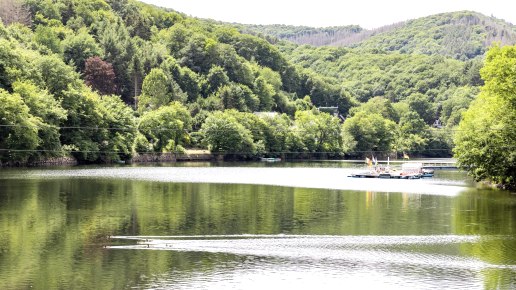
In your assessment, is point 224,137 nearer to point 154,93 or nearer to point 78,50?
point 154,93

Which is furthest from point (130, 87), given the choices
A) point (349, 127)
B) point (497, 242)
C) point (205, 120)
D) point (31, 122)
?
point (497, 242)

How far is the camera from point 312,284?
30234 mm

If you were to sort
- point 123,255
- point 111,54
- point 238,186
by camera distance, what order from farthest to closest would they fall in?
point 111,54, point 238,186, point 123,255

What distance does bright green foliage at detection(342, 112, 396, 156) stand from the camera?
17012 centimetres

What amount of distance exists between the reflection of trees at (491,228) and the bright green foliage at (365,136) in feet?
328

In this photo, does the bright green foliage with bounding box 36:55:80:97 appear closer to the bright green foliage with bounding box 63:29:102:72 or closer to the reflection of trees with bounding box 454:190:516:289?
the bright green foliage with bounding box 63:29:102:72

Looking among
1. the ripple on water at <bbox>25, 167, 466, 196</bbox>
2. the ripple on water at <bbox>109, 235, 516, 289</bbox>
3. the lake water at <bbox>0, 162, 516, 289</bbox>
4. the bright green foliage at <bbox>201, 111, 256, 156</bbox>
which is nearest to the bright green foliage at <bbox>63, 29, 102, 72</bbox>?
the bright green foliage at <bbox>201, 111, 256, 156</bbox>

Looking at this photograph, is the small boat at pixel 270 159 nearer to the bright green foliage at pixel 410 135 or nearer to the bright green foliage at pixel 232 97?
the bright green foliage at pixel 232 97

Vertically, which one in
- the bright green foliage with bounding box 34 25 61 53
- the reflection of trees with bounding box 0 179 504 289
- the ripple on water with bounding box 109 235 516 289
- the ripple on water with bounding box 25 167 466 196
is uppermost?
the bright green foliage with bounding box 34 25 61 53

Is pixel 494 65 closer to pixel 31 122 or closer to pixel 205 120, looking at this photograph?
pixel 31 122

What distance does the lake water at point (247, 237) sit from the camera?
30.9 m

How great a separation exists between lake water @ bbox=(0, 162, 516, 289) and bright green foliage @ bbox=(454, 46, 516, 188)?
2967 millimetres

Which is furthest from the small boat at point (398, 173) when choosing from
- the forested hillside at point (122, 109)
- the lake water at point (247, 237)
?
the forested hillside at point (122, 109)

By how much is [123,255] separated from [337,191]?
39.4 m
